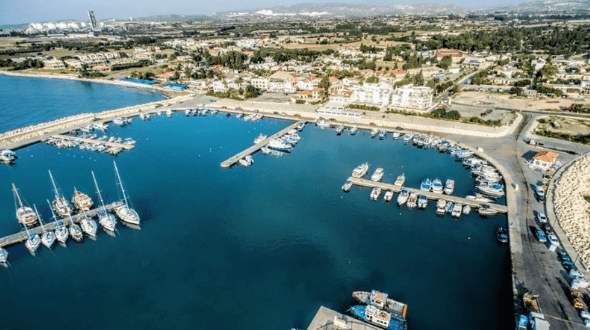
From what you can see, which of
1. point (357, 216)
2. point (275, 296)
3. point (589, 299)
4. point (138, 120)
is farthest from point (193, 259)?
point (138, 120)

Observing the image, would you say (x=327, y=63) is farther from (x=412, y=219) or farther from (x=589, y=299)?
(x=589, y=299)

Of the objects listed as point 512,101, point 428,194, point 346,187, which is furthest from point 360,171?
point 512,101

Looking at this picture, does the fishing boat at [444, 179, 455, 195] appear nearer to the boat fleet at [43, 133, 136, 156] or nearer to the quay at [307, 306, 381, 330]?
the quay at [307, 306, 381, 330]

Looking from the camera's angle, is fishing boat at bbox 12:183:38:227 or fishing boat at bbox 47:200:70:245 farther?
fishing boat at bbox 12:183:38:227

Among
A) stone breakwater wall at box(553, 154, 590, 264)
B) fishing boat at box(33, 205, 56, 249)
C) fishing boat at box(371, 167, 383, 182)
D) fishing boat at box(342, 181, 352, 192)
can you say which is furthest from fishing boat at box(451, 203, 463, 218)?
fishing boat at box(33, 205, 56, 249)

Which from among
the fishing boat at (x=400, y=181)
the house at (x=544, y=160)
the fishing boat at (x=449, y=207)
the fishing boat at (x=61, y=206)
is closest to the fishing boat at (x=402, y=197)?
the fishing boat at (x=400, y=181)
